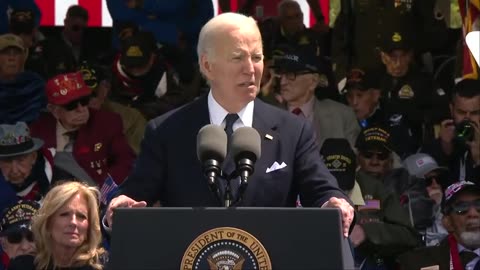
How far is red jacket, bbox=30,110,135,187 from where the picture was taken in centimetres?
847

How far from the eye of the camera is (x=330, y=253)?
409cm

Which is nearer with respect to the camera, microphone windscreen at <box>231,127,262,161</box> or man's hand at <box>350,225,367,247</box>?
microphone windscreen at <box>231,127,262,161</box>

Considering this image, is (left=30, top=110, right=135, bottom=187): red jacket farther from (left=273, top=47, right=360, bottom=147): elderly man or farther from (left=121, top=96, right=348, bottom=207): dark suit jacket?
(left=121, top=96, right=348, bottom=207): dark suit jacket

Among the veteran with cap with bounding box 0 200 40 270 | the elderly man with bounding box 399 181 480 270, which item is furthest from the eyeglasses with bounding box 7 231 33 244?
the elderly man with bounding box 399 181 480 270

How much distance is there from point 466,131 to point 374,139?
0.58 m

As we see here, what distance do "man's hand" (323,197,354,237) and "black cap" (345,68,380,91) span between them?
17.0 ft

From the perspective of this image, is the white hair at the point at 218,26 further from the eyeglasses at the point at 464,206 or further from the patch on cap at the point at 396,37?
the patch on cap at the point at 396,37

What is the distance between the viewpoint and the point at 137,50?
9.69m

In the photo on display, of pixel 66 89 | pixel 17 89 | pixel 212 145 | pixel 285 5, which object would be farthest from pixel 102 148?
pixel 212 145

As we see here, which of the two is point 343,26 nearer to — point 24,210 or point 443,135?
point 443,135

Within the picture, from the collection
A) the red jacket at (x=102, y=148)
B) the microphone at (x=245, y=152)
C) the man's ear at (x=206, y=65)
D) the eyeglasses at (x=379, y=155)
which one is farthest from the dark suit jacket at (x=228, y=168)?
the eyeglasses at (x=379, y=155)

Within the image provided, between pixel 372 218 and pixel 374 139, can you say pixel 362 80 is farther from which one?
pixel 372 218

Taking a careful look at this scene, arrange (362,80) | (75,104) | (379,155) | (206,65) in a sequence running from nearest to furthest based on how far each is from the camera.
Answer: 1. (206,65)
2. (379,155)
3. (75,104)
4. (362,80)

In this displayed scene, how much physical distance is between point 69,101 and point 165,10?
5.26ft
